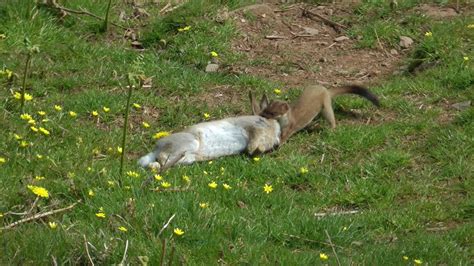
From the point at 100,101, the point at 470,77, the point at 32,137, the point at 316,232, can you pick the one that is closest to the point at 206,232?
the point at 316,232

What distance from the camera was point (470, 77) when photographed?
387 inches

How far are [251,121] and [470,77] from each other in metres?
2.58

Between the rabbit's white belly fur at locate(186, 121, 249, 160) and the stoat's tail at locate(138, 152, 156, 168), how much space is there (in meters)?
0.43

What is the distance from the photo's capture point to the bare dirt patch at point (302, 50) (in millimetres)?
10438

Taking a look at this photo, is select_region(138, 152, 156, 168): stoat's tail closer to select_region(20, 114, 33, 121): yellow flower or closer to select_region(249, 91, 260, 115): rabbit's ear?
select_region(20, 114, 33, 121): yellow flower

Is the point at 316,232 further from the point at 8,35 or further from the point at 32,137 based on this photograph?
the point at 8,35

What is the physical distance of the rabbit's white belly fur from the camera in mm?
8281

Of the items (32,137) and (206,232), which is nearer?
(206,232)

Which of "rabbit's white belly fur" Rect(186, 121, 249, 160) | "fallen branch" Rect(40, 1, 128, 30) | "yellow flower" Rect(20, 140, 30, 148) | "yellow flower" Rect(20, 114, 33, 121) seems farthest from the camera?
"fallen branch" Rect(40, 1, 128, 30)

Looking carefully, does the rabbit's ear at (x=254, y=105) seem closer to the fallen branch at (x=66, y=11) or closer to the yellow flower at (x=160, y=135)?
the yellow flower at (x=160, y=135)

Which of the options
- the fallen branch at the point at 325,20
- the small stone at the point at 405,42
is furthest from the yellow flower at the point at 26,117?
the small stone at the point at 405,42

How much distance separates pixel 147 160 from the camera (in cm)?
796

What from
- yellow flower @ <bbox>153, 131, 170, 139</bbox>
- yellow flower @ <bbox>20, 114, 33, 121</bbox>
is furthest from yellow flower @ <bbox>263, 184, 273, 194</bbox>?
yellow flower @ <bbox>20, 114, 33, 121</bbox>

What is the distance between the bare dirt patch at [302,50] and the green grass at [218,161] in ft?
0.72
